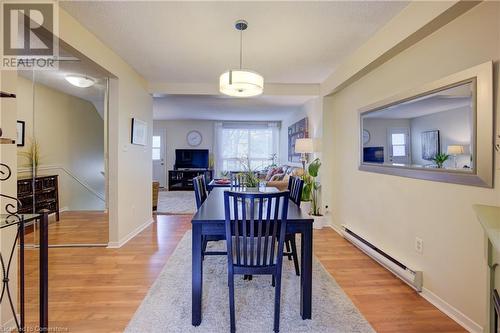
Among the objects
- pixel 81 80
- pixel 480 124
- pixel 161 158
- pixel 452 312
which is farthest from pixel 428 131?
pixel 161 158

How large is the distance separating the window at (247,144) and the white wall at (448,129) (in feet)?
21.9

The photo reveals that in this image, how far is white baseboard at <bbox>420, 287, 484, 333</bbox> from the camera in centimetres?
172

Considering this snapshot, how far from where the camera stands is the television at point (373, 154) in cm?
285

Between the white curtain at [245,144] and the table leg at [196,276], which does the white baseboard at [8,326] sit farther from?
the white curtain at [245,144]

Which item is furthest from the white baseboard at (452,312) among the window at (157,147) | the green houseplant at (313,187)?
the window at (157,147)

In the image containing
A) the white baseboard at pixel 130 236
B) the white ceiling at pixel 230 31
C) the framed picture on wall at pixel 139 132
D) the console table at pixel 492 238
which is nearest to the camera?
the console table at pixel 492 238

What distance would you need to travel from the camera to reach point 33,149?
3705 millimetres

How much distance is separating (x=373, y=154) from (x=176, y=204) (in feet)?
15.2

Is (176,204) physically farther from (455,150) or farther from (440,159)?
(455,150)

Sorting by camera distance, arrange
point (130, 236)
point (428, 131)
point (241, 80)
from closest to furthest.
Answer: point (428, 131), point (241, 80), point (130, 236)

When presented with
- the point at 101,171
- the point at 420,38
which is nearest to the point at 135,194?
the point at 101,171

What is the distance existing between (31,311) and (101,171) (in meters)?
2.53

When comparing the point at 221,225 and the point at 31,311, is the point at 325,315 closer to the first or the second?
the point at 221,225

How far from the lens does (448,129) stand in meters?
1.94
